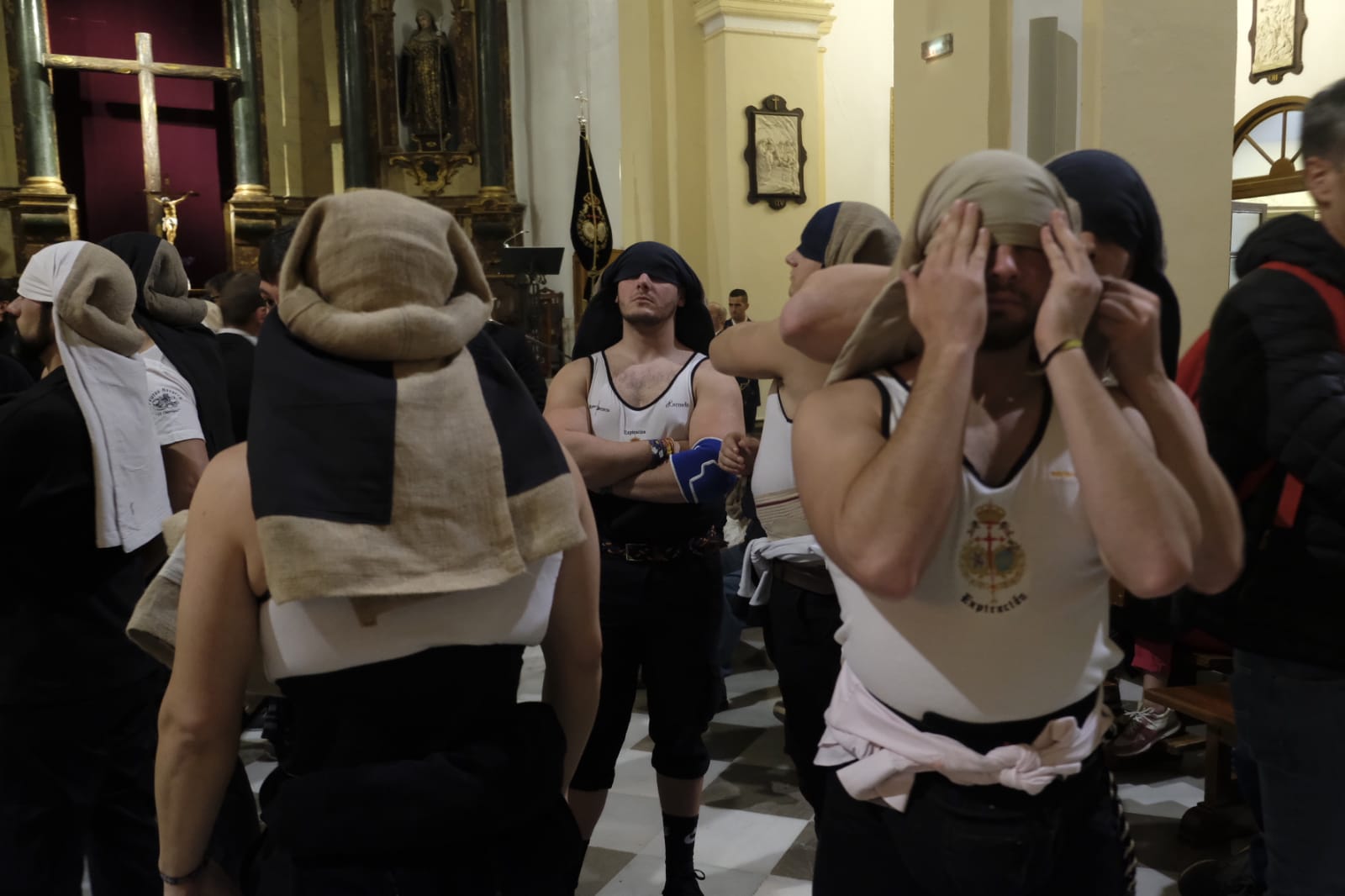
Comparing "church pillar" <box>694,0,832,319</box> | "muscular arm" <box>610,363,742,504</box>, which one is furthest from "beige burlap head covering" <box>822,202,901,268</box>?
"church pillar" <box>694,0,832,319</box>

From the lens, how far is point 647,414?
9.77 ft

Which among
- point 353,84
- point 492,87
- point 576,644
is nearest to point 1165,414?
point 576,644

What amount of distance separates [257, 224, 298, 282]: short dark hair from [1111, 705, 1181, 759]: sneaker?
3.14m

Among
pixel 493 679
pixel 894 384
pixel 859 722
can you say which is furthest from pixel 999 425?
pixel 493 679

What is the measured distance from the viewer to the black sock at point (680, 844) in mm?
2967

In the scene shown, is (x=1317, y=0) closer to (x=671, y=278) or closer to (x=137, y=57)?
(x=671, y=278)

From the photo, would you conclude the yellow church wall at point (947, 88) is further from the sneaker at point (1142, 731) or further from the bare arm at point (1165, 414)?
the bare arm at point (1165, 414)

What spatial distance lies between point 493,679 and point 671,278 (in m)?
1.77

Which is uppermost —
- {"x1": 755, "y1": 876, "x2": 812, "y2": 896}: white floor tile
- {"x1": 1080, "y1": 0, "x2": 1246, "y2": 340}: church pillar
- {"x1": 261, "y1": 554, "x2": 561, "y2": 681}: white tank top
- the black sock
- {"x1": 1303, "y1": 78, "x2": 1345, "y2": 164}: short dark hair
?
{"x1": 1080, "y1": 0, "x2": 1246, "y2": 340}: church pillar

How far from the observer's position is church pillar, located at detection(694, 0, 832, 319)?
9125 mm

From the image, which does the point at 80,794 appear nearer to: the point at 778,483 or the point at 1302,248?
the point at 778,483

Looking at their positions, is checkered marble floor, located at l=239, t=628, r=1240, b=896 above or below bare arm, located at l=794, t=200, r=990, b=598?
below

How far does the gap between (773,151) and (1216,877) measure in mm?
7415

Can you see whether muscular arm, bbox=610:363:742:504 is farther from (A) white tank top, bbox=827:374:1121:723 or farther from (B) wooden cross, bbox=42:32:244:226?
(B) wooden cross, bbox=42:32:244:226
